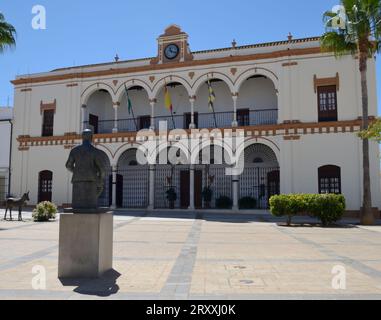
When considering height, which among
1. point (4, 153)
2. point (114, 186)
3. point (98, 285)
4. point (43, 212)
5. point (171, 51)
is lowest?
point (98, 285)

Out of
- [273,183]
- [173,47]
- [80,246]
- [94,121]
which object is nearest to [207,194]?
[273,183]

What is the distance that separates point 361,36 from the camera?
18.0 meters

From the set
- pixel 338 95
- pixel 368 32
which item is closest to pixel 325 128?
pixel 338 95

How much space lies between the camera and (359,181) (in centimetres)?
2127

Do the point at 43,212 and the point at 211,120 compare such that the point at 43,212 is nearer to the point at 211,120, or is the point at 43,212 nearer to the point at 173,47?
the point at 211,120

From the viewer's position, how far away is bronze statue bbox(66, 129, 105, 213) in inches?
280

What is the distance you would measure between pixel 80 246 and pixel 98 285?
0.88 m

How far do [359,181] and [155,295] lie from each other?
720 inches

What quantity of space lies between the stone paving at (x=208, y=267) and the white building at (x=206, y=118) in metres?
9.77

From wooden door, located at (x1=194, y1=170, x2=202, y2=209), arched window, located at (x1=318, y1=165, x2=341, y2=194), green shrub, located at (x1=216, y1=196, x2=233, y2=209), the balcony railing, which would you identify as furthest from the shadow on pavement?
wooden door, located at (x1=194, y1=170, x2=202, y2=209)

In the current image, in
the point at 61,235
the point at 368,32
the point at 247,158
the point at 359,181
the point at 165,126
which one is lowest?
the point at 61,235

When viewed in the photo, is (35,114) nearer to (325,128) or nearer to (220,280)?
(325,128)

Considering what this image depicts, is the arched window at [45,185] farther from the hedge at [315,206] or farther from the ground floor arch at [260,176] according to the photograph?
the hedge at [315,206]

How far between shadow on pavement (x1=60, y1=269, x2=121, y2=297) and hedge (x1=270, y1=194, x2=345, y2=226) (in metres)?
11.2
